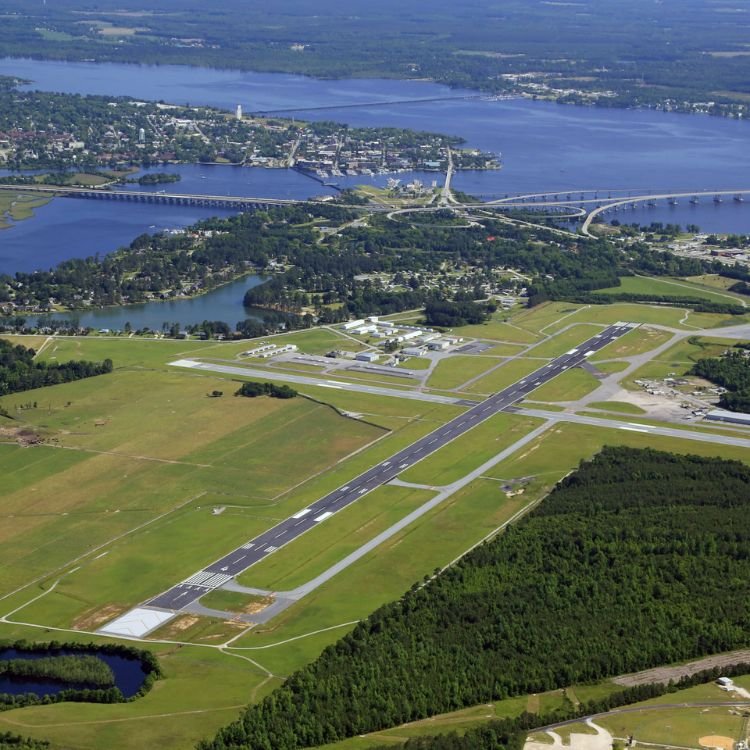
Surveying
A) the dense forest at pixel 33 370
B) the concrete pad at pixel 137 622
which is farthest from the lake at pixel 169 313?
the concrete pad at pixel 137 622

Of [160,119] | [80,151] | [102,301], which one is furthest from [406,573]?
[160,119]

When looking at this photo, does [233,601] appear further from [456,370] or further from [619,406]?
[456,370]

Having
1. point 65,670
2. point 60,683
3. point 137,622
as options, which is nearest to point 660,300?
point 137,622

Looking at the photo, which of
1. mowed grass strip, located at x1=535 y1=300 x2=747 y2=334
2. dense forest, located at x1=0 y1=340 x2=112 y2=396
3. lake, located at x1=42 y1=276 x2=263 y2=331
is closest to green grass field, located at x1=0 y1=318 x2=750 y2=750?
dense forest, located at x1=0 y1=340 x2=112 y2=396

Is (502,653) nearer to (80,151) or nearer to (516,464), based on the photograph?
(516,464)

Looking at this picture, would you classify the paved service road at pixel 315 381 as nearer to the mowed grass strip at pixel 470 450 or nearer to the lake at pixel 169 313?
the mowed grass strip at pixel 470 450
